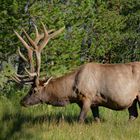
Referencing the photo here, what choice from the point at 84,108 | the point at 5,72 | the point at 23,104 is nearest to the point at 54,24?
the point at 5,72

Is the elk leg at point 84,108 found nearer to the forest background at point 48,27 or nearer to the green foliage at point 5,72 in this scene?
the forest background at point 48,27

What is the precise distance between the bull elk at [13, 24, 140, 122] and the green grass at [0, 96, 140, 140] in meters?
0.31

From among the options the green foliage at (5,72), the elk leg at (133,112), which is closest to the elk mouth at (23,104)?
the elk leg at (133,112)

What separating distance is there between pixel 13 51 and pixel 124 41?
1449 cm

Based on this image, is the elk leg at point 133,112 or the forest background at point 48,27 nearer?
the elk leg at point 133,112

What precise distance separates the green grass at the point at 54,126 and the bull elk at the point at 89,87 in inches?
12.1

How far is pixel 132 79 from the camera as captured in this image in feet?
28.8

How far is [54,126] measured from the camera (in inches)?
306

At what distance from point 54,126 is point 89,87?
1.21 m

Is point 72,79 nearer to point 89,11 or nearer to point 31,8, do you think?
point 31,8

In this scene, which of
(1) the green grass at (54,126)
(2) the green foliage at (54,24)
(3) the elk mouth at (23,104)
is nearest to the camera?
(1) the green grass at (54,126)

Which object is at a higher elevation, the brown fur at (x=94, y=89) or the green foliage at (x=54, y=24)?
the green foliage at (x=54, y=24)

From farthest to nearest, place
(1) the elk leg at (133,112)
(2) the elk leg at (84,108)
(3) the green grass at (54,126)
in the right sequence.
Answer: (1) the elk leg at (133,112) < (2) the elk leg at (84,108) < (3) the green grass at (54,126)

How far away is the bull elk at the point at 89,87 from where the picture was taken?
8680mm
